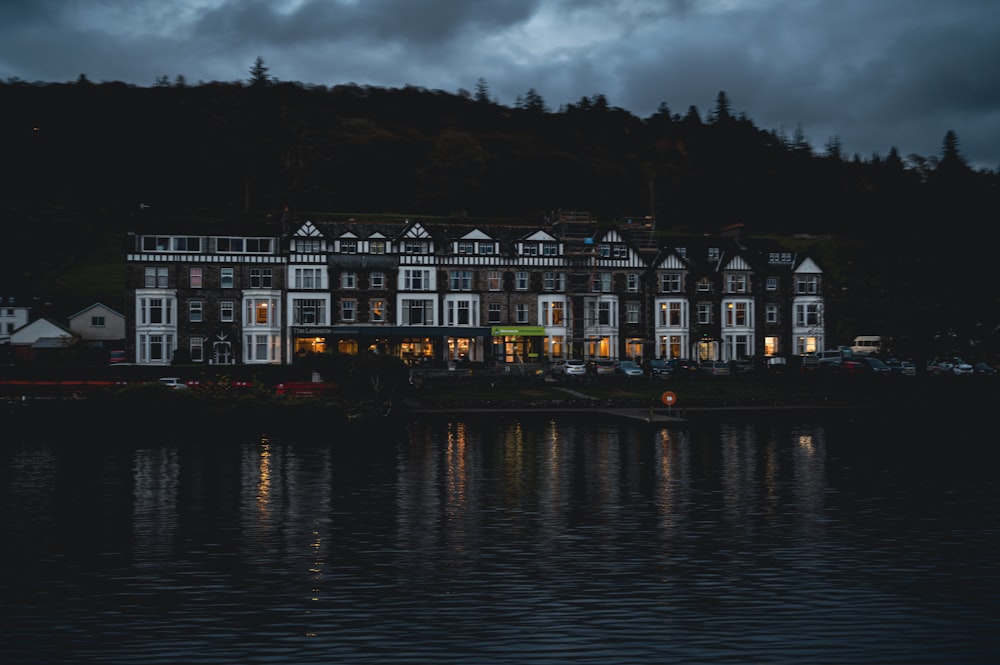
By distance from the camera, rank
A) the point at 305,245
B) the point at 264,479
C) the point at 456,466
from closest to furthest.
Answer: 1. the point at 264,479
2. the point at 456,466
3. the point at 305,245

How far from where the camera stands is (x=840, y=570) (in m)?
20.9

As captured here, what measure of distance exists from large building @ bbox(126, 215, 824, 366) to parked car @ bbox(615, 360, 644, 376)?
9432 mm

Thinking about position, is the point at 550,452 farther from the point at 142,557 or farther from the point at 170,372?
the point at 170,372

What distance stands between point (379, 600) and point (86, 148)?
165 m

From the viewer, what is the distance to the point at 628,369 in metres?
80.9

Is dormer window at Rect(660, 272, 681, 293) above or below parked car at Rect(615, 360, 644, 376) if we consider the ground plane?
above

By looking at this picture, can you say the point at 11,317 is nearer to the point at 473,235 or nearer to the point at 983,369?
the point at 473,235

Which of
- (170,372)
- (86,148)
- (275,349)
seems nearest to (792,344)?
(275,349)

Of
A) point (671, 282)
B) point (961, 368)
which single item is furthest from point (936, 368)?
point (671, 282)

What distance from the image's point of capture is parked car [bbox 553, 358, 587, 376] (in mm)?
→ 80438

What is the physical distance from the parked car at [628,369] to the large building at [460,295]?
943 centimetres

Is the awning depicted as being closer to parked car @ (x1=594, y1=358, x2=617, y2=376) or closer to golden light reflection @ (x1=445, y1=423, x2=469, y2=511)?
parked car @ (x1=594, y1=358, x2=617, y2=376)

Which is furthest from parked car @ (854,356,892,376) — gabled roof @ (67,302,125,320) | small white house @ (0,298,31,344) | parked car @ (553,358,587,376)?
small white house @ (0,298,31,344)

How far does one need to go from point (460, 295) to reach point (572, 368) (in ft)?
53.5
